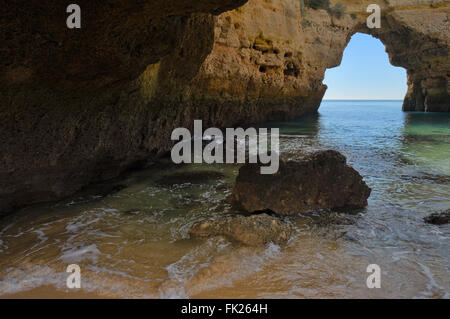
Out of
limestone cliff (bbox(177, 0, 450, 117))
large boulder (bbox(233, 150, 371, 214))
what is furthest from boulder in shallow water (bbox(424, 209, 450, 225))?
limestone cliff (bbox(177, 0, 450, 117))

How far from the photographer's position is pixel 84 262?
110 inches

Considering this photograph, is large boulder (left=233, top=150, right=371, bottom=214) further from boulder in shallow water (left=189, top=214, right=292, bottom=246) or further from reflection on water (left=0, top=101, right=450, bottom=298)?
boulder in shallow water (left=189, top=214, right=292, bottom=246)

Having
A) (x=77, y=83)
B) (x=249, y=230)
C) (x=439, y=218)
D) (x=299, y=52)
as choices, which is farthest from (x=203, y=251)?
(x=299, y=52)

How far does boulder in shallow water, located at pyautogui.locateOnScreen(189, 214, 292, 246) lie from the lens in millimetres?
3158

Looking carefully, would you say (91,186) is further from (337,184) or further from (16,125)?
(337,184)

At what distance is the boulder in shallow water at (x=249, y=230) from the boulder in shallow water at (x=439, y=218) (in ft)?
5.85

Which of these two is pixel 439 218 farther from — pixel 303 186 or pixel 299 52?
pixel 299 52

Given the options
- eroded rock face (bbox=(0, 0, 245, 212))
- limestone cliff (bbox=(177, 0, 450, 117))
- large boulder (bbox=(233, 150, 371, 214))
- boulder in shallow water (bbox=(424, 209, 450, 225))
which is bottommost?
boulder in shallow water (bbox=(424, 209, 450, 225))

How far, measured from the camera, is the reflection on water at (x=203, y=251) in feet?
7.95

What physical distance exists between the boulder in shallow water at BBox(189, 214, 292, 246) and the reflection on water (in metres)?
0.10

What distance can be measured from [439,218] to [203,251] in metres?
2.85

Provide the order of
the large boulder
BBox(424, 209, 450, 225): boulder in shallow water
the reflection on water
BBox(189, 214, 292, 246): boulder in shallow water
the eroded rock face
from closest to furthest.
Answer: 1. the reflection on water
2. the eroded rock face
3. BBox(189, 214, 292, 246): boulder in shallow water
4. BBox(424, 209, 450, 225): boulder in shallow water
5. the large boulder

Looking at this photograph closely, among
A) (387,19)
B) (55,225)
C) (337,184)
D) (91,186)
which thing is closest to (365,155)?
(337,184)

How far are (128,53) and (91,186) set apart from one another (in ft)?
7.97
